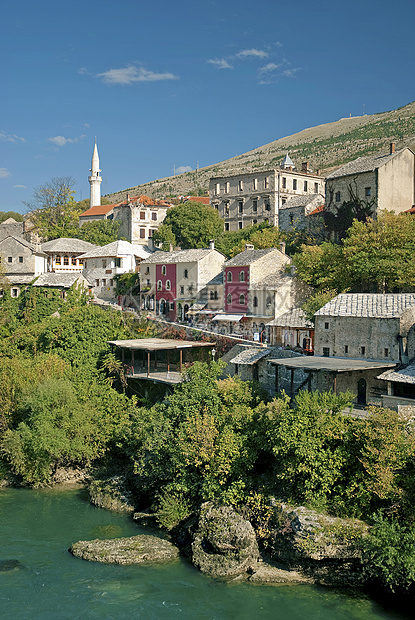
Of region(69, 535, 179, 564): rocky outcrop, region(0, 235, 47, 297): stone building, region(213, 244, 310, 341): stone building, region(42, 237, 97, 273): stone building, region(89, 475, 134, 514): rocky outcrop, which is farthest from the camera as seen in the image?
region(42, 237, 97, 273): stone building

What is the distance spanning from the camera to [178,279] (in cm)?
5034

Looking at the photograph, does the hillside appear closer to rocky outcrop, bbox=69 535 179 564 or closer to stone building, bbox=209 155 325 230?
stone building, bbox=209 155 325 230

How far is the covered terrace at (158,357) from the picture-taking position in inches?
1404

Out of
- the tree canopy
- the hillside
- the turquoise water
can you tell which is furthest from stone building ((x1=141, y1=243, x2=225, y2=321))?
the hillside

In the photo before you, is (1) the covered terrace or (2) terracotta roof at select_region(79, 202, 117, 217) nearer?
(1) the covered terrace

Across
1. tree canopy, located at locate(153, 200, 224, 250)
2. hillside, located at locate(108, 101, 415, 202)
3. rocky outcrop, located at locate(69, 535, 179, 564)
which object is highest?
hillside, located at locate(108, 101, 415, 202)

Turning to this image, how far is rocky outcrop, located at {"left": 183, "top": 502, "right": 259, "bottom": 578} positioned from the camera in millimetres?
22438

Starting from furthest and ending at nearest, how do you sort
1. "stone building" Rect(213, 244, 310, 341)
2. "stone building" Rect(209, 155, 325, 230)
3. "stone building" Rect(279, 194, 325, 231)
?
1. "stone building" Rect(209, 155, 325, 230)
2. "stone building" Rect(279, 194, 325, 231)
3. "stone building" Rect(213, 244, 310, 341)

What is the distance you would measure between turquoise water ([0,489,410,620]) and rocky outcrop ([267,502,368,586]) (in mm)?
751

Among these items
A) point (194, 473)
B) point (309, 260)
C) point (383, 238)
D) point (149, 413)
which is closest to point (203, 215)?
point (309, 260)

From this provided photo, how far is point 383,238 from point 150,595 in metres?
25.6

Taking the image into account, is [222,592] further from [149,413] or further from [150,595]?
[149,413]

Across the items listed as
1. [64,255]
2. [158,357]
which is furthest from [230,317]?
[64,255]

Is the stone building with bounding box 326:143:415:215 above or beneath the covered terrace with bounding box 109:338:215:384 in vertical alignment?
above
